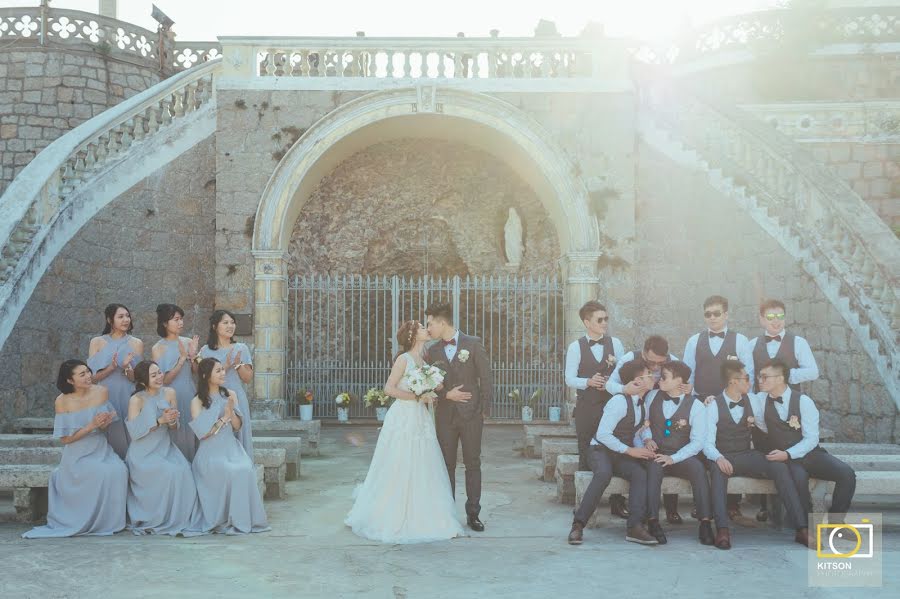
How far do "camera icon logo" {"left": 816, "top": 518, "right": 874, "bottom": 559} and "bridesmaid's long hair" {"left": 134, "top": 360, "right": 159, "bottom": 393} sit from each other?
501cm

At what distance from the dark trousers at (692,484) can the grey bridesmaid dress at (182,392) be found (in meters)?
3.63

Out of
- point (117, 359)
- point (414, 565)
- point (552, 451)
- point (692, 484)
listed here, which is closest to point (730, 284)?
point (552, 451)

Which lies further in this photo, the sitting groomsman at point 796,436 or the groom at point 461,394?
the groom at point 461,394

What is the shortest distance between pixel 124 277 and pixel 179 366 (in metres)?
6.70

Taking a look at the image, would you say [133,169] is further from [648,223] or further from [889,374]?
[889,374]

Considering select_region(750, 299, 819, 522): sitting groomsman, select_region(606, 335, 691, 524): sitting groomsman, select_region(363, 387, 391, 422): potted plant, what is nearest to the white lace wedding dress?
select_region(606, 335, 691, 524): sitting groomsman

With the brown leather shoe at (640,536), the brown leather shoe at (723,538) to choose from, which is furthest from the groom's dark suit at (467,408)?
the brown leather shoe at (723,538)

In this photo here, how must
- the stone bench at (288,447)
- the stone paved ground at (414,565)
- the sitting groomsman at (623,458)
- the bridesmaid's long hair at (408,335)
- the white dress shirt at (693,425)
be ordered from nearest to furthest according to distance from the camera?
the stone paved ground at (414,565)
the sitting groomsman at (623,458)
the white dress shirt at (693,425)
the bridesmaid's long hair at (408,335)
the stone bench at (288,447)

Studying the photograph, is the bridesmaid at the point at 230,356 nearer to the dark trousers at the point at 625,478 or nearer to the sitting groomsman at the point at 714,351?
the dark trousers at the point at 625,478

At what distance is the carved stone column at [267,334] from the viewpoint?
12.7 m

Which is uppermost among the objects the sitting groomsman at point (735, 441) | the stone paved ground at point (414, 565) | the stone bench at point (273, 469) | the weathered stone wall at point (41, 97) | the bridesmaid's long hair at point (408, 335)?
the weathered stone wall at point (41, 97)

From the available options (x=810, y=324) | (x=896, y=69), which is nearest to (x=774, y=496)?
(x=810, y=324)

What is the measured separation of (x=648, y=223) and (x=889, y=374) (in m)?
4.75

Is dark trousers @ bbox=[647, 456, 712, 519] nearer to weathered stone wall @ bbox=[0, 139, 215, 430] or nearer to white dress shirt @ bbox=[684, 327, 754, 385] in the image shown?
white dress shirt @ bbox=[684, 327, 754, 385]
